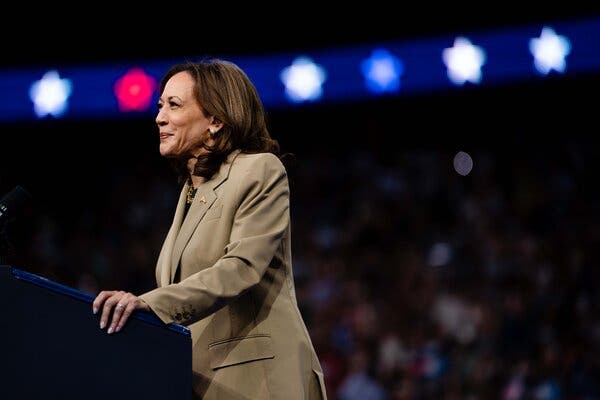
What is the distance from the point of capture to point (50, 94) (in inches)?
338

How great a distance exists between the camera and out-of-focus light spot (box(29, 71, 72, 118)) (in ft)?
27.8

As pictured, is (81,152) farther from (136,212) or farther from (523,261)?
(523,261)

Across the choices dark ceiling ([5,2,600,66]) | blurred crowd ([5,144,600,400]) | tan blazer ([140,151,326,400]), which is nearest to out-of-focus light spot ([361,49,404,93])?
dark ceiling ([5,2,600,66])

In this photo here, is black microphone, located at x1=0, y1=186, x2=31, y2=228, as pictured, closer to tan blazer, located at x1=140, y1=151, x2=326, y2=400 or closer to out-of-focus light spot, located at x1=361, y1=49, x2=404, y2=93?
tan blazer, located at x1=140, y1=151, x2=326, y2=400

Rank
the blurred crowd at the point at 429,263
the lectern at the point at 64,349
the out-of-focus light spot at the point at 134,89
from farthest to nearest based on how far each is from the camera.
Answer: the out-of-focus light spot at the point at 134,89, the blurred crowd at the point at 429,263, the lectern at the point at 64,349

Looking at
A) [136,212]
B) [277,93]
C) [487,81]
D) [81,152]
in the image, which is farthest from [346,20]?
[81,152]

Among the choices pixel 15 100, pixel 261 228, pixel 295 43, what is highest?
pixel 295 43

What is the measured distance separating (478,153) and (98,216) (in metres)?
3.37

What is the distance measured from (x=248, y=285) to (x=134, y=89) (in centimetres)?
651

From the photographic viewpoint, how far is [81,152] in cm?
1034

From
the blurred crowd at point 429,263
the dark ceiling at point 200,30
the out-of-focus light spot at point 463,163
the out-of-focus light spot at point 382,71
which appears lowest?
the blurred crowd at point 429,263

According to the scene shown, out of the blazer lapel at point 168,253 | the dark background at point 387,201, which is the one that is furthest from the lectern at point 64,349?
the dark background at point 387,201

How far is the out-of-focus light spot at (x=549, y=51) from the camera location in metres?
7.57

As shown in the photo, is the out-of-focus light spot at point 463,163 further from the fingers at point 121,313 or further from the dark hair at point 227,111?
the fingers at point 121,313
